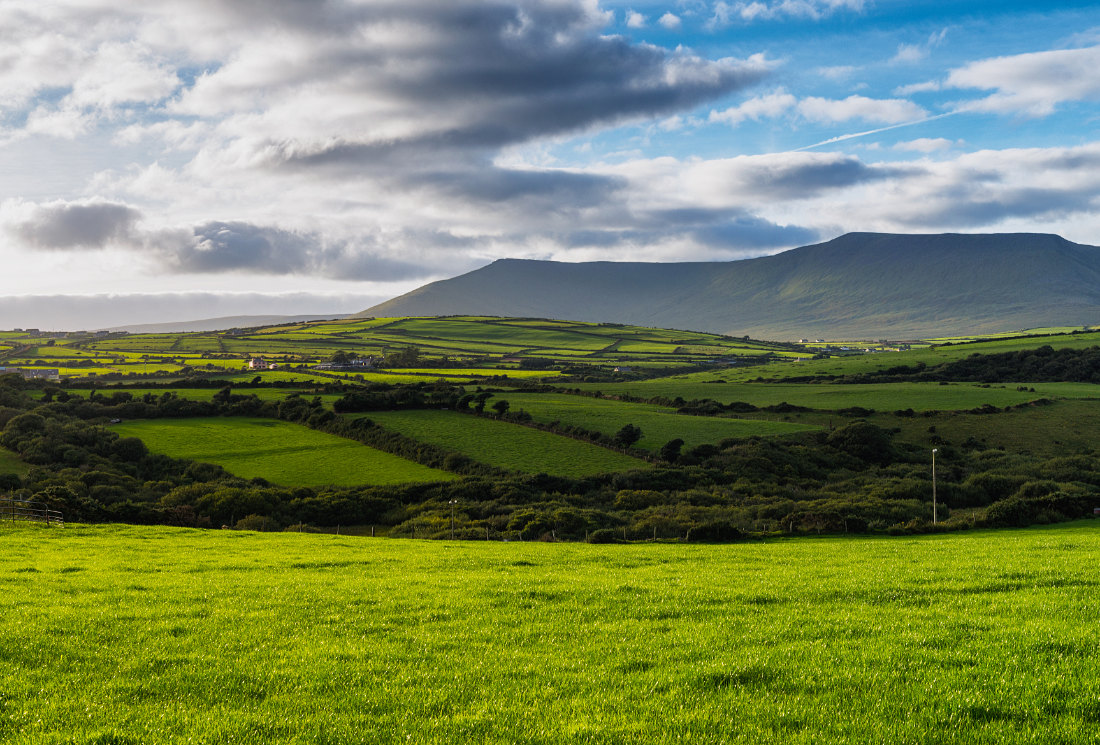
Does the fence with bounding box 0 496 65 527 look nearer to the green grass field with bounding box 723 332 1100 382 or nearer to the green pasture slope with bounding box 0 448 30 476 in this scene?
the green pasture slope with bounding box 0 448 30 476

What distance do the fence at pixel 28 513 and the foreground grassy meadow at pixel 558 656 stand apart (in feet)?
67.7

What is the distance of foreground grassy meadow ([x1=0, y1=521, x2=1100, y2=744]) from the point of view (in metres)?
9.93

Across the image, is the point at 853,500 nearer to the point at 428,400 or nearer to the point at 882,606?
the point at 882,606

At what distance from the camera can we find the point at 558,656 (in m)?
13.2

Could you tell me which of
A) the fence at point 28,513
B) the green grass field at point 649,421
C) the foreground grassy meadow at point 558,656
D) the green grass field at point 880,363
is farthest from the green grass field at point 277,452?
the green grass field at point 880,363

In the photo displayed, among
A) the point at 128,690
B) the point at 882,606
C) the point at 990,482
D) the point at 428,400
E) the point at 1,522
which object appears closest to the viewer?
the point at 128,690

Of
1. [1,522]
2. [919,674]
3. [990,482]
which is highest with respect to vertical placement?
[919,674]

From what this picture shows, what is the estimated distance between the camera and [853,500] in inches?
2345

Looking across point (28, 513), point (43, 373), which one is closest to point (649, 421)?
point (28, 513)

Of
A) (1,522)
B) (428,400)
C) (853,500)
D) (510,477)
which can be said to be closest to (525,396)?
(428,400)

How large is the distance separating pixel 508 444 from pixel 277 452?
28.7 metres

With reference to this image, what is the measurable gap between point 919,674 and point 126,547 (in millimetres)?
34262

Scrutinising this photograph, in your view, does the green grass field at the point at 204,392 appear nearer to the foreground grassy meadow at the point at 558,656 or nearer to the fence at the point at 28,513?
the fence at the point at 28,513

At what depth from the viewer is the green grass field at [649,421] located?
96500 millimetres
